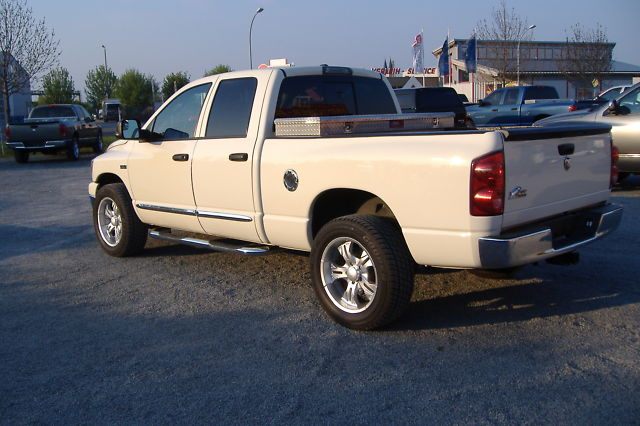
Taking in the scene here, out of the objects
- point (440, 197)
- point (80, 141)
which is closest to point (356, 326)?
point (440, 197)

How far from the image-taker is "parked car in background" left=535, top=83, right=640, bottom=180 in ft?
32.1

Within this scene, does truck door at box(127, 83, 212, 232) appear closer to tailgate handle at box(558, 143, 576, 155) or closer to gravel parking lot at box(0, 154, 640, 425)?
gravel parking lot at box(0, 154, 640, 425)

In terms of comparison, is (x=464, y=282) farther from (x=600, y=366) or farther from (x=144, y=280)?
(x=144, y=280)

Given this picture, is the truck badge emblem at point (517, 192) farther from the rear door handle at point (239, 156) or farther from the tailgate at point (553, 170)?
the rear door handle at point (239, 156)

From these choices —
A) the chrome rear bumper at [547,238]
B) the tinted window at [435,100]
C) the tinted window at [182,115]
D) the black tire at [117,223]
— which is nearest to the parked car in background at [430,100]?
the tinted window at [435,100]

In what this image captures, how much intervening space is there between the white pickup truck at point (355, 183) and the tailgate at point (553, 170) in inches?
0.5

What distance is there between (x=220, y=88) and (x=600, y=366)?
3.86m

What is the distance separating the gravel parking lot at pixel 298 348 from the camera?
3.31m

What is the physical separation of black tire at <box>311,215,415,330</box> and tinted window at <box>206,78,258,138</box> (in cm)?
139

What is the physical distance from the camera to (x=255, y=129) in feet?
17.1

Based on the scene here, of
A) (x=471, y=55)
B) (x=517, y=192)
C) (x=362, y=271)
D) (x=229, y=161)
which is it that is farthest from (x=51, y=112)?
(x=471, y=55)

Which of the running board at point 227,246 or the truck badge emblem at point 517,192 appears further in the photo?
the running board at point 227,246

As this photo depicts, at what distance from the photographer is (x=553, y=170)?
4.19 meters

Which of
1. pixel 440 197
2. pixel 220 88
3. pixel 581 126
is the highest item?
pixel 220 88
